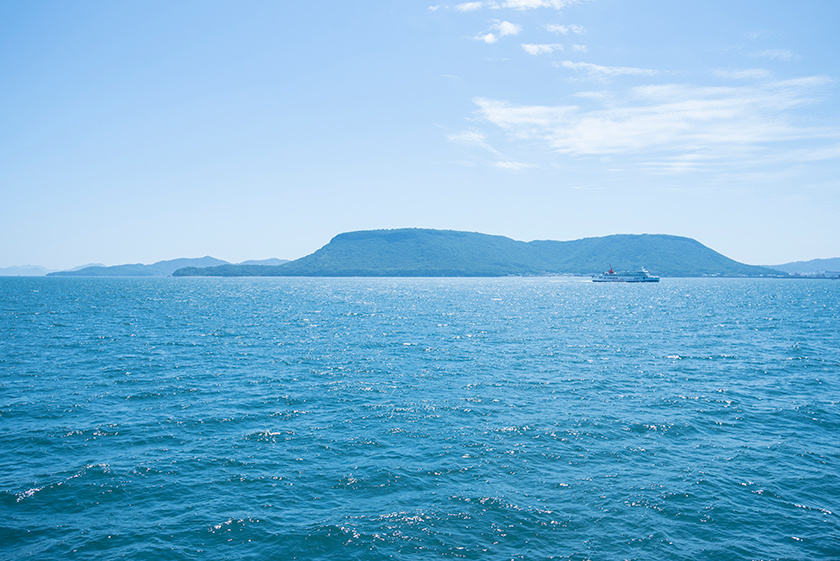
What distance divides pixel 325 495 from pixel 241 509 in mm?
4141

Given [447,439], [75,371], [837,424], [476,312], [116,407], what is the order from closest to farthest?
[447,439]
[837,424]
[116,407]
[75,371]
[476,312]

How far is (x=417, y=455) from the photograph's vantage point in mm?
28641

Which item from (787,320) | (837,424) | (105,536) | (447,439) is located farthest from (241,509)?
(787,320)

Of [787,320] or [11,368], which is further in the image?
[787,320]

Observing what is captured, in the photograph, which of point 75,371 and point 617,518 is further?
point 75,371

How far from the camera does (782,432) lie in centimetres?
3291

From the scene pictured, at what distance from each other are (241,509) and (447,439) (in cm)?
1408

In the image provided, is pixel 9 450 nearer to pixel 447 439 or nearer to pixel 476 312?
pixel 447 439

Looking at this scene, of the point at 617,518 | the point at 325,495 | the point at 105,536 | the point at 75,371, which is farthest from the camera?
the point at 75,371

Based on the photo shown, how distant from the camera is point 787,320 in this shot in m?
101

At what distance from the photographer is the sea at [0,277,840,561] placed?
20109 millimetres

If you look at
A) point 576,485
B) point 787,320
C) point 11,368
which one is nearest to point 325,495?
point 576,485

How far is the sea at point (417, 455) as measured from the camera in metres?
20.1

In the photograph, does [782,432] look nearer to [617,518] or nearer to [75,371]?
[617,518]
